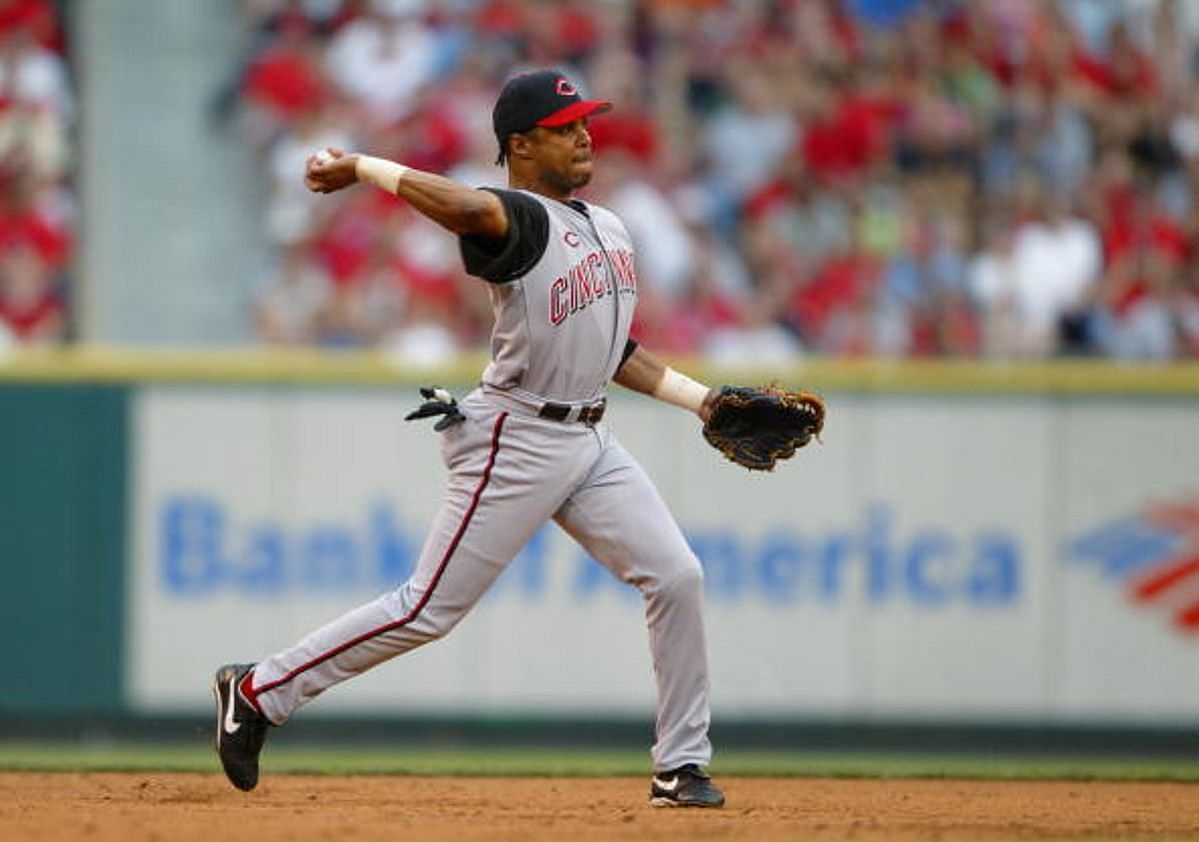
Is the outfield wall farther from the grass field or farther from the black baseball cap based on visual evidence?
the black baseball cap

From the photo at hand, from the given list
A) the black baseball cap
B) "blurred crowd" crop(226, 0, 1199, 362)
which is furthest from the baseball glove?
"blurred crowd" crop(226, 0, 1199, 362)

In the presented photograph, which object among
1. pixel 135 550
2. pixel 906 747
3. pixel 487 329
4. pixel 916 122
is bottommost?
pixel 906 747

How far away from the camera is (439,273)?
1203 cm

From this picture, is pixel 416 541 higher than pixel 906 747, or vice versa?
pixel 416 541

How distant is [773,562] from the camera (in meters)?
10.9

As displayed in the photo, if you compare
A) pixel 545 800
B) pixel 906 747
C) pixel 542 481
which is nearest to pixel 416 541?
pixel 906 747

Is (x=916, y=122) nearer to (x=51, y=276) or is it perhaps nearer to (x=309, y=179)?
(x=51, y=276)

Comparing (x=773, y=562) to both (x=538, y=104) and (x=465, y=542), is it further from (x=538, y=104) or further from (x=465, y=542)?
(x=538, y=104)

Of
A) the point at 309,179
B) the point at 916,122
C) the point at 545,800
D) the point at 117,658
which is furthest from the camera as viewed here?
the point at 916,122

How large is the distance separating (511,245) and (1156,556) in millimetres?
5543

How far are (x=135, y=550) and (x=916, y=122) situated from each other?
530cm

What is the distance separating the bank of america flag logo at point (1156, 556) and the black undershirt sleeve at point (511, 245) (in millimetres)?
5204

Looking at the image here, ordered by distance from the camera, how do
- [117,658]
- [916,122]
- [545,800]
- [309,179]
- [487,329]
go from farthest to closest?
[916,122] → [487,329] → [117,658] → [545,800] → [309,179]

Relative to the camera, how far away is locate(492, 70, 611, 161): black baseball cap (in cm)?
666
